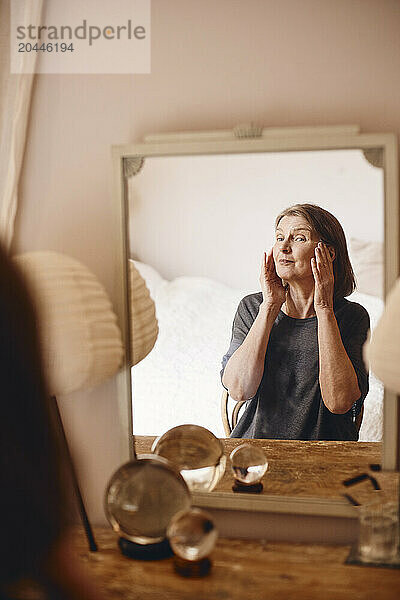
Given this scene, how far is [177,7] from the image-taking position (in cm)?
112

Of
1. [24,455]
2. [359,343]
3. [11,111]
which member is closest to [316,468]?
[359,343]

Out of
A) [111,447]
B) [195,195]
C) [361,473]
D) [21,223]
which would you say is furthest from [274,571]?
[21,223]

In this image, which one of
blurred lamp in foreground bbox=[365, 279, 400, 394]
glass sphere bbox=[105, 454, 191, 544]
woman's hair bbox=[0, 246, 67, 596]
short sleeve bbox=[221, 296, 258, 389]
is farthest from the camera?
short sleeve bbox=[221, 296, 258, 389]

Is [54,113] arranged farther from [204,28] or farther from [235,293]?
[235,293]

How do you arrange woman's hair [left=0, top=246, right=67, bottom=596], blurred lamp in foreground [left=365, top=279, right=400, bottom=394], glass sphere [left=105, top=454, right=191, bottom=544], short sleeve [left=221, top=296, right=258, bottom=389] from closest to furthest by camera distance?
1. woman's hair [left=0, top=246, right=67, bottom=596]
2. blurred lamp in foreground [left=365, top=279, right=400, bottom=394]
3. glass sphere [left=105, top=454, right=191, bottom=544]
4. short sleeve [left=221, top=296, right=258, bottom=389]

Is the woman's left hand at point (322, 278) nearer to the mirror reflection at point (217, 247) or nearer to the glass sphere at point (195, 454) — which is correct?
the mirror reflection at point (217, 247)

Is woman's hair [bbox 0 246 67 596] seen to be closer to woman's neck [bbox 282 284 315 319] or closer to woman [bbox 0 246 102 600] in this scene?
woman [bbox 0 246 102 600]

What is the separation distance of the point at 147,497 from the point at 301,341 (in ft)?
1.13

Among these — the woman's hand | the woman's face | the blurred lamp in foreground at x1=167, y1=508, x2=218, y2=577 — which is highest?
the woman's face

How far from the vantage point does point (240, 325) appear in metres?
1.09

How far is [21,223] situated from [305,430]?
626 mm

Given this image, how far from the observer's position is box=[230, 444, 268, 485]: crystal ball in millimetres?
1082

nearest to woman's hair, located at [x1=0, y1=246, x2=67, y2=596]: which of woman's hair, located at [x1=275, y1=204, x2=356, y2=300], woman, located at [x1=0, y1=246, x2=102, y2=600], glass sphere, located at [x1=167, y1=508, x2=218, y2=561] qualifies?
woman, located at [x1=0, y1=246, x2=102, y2=600]

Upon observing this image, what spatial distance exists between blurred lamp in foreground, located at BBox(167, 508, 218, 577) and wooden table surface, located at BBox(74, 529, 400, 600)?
5 cm
